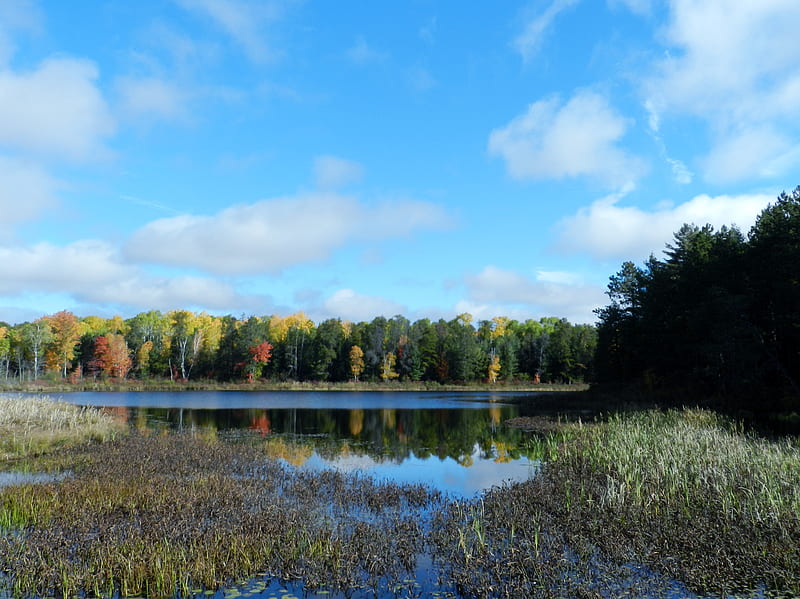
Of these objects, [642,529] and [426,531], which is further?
[426,531]

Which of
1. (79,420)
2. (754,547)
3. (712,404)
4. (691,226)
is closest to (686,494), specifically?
(754,547)

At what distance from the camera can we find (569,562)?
31.3 feet

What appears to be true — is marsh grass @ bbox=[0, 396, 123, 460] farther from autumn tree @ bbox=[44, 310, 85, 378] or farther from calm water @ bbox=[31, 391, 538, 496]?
autumn tree @ bbox=[44, 310, 85, 378]

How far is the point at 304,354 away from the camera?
11100cm

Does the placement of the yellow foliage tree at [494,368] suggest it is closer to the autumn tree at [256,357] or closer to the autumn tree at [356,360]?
the autumn tree at [356,360]

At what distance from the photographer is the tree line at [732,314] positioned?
32.9m

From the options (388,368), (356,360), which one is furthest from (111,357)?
(388,368)

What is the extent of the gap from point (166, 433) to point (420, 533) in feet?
69.6

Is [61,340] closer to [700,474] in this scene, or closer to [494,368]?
[494,368]

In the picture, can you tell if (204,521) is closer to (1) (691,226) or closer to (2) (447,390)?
(1) (691,226)

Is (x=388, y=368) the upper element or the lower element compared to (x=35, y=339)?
lower

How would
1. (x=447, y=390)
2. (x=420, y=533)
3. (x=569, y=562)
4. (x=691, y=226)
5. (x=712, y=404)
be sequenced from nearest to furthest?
(x=569, y=562), (x=420, y=533), (x=712, y=404), (x=691, y=226), (x=447, y=390)

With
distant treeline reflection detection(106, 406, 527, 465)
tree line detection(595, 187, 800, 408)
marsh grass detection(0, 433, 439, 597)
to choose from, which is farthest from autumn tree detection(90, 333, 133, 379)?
marsh grass detection(0, 433, 439, 597)

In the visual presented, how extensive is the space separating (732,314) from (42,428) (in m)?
38.3
